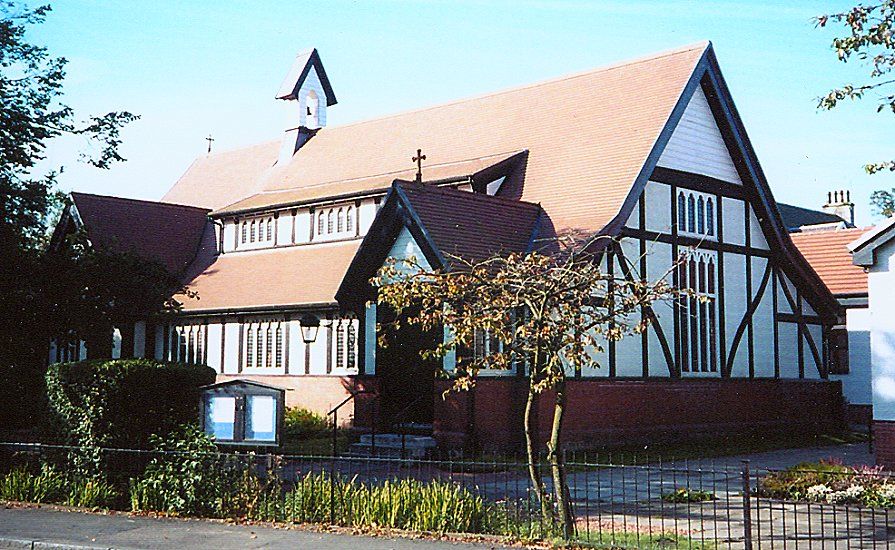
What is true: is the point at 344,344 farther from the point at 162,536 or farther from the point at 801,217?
the point at 801,217

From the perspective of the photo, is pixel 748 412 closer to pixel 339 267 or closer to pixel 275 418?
pixel 339 267

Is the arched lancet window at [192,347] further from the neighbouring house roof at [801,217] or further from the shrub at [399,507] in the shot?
the neighbouring house roof at [801,217]

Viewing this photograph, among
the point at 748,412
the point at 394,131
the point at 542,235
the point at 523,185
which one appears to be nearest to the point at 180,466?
the point at 542,235

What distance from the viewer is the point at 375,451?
2256cm

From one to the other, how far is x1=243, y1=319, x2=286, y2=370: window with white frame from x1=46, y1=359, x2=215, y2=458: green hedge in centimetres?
1411

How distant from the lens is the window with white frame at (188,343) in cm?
3275

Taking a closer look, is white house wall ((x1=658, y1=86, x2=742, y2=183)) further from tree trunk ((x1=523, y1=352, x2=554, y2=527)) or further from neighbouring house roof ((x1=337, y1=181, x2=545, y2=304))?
tree trunk ((x1=523, y1=352, x2=554, y2=527))

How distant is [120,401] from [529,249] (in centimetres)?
1153

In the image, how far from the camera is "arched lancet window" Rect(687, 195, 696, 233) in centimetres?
2744

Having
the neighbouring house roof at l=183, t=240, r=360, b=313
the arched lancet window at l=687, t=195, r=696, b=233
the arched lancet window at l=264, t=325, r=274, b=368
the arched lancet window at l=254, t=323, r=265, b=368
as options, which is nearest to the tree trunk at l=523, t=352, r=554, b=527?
the neighbouring house roof at l=183, t=240, r=360, b=313

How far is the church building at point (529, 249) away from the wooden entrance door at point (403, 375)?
0.05m

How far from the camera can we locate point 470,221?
2362 cm

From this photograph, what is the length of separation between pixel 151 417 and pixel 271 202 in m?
18.4

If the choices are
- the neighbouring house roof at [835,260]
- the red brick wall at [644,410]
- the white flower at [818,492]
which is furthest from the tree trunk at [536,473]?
the neighbouring house roof at [835,260]
